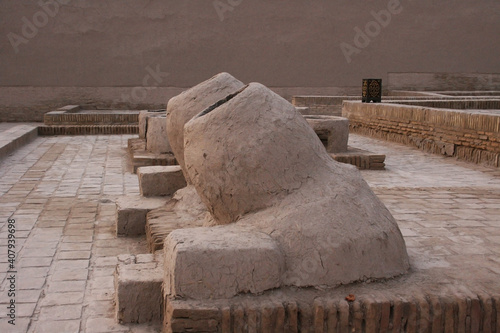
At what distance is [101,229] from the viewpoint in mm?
5230

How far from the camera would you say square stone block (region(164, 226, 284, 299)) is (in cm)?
287

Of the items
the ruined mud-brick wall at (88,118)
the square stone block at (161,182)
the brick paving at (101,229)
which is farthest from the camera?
the ruined mud-brick wall at (88,118)

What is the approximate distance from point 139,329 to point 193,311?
551 mm

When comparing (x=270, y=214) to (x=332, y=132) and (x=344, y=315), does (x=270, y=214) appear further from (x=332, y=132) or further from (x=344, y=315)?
(x=332, y=132)

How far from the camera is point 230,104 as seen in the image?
3545 mm

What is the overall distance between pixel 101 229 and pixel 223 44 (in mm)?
14339

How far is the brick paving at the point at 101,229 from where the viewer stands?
335 cm

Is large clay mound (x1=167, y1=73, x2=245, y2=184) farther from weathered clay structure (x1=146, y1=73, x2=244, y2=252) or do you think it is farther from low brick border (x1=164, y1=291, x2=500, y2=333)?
low brick border (x1=164, y1=291, x2=500, y2=333)

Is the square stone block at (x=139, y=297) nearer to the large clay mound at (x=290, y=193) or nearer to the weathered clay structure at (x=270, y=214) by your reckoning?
the weathered clay structure at (x=270, y=214)

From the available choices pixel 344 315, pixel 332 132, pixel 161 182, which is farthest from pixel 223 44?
pixel 344 315

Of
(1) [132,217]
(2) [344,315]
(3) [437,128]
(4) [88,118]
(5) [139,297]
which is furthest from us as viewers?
(4) [88,118]

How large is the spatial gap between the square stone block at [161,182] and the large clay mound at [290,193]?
1777mm

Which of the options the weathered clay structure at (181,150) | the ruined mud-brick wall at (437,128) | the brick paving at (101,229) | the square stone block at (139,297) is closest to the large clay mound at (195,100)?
the weathered clay structure at (181,150)

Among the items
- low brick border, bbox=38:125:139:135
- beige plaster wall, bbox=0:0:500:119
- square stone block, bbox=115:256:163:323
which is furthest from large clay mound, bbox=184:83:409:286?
beige plaster wall, bbox=0:0:500:119
